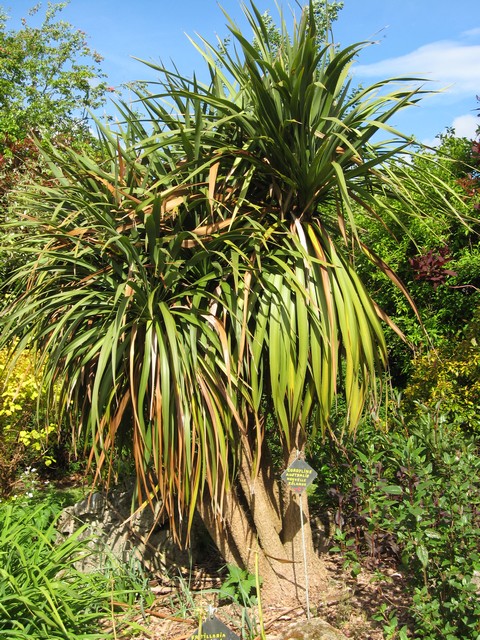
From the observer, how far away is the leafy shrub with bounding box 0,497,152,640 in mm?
2963

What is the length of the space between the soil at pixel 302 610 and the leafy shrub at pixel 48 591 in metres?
0.21

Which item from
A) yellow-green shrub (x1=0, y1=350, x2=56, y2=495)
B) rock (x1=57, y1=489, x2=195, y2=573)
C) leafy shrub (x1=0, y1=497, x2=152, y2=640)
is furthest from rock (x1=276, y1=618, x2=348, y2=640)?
yellow-green shrub (x1=0, y1=350, x2=56, y2=495)

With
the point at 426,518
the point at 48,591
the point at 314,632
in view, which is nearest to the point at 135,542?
the point at 48,591

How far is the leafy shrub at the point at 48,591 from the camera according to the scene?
2.96 meters

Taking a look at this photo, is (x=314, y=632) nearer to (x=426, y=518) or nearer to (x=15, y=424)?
(x=426, y=518)

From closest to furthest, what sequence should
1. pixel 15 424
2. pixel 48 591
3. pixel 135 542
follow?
pixel 48 591 → pixel 135 542 → pixel 15 424

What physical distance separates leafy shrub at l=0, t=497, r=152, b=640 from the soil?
21 centimetres

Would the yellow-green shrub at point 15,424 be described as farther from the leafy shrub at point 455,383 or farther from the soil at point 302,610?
the leafy shrub at point 455,383

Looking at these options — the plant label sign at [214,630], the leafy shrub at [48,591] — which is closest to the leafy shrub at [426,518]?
the plant label sign at [214,630]

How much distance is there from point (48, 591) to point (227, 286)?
1.74 meters

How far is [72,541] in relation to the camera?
357 cm

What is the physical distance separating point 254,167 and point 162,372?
120cm

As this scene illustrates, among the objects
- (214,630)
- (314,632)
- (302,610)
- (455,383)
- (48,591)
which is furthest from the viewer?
(455,383)

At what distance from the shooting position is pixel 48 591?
3.10 meters
